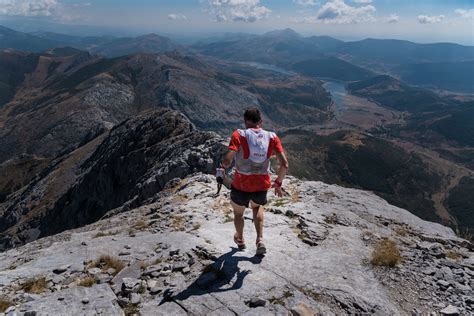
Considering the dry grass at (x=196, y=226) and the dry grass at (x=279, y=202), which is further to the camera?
the dry grass at (x=279, y=202)

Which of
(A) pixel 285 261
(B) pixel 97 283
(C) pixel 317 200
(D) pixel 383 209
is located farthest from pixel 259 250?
(D) pixel 383 209

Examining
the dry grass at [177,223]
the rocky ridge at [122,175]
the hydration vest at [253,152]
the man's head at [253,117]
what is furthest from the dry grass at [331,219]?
the rocky ridge at [122,175]

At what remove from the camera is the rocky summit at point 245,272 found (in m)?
10.0

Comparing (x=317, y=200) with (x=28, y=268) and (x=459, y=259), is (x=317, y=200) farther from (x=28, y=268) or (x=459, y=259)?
(x=28, y=268)

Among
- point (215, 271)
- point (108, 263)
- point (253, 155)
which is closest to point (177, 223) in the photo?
point (108, 263)

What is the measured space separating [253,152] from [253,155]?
0.32ft

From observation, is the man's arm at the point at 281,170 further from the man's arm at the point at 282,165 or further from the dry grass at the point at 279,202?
the dry grass at the point at 279,202

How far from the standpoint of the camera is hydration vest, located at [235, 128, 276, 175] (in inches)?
451

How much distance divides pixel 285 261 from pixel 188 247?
12.0 feet

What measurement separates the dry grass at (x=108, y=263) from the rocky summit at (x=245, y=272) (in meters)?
0.03

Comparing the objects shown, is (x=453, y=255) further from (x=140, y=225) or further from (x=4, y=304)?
(x=4, y=304)

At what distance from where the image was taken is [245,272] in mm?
11570

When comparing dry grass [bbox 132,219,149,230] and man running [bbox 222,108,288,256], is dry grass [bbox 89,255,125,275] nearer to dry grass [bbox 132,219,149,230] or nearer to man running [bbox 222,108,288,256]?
man running [bbox 222,108,288,256]

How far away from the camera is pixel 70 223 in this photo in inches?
2539
